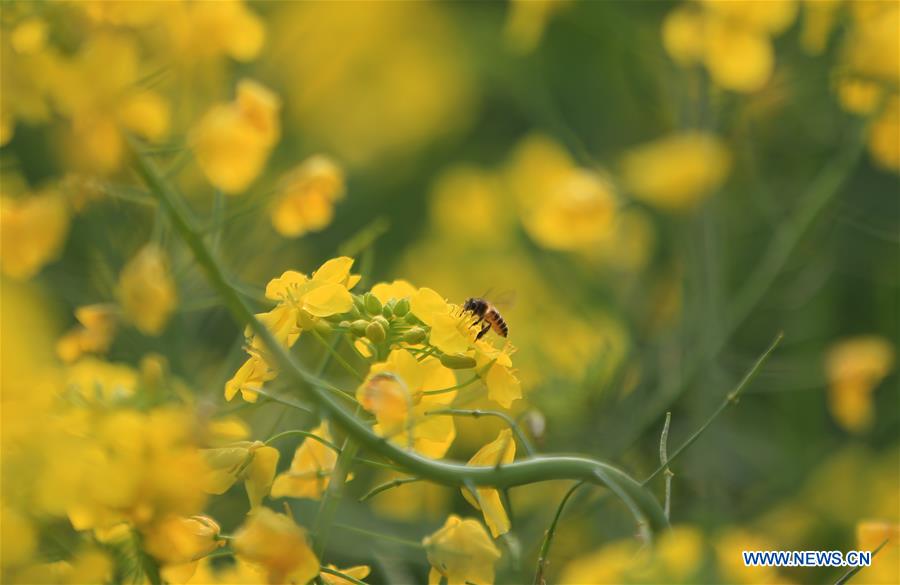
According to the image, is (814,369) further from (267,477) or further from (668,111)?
(267,477)

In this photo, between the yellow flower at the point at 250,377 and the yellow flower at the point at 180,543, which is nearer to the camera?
the yellow flower at the point at 180,543

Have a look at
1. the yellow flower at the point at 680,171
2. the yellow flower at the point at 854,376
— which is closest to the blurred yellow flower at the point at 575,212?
the yellow flower at the point at 680,171

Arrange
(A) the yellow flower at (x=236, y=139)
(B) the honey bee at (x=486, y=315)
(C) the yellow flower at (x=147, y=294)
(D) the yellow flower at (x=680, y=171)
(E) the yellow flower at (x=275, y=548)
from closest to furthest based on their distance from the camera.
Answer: (E) the yellow flower at (x=275, y=548) → (C) the yellow flower at (x=147, y=294) → (B) the honey bee at (x=486, y=315) → (A) the yellow flower at (x=236, y=139) → (D) the yellow flower at (x=680, y=171)

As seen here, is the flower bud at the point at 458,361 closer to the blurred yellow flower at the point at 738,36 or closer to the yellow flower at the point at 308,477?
the yellow flower at the point at 308,477

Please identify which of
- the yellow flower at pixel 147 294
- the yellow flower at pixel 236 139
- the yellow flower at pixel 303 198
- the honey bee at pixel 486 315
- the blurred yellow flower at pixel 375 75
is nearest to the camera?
the yellow flower at pixel 147 294

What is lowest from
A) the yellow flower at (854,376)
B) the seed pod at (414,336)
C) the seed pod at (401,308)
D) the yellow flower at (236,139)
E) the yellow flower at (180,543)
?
the yellow flower at (854,376)

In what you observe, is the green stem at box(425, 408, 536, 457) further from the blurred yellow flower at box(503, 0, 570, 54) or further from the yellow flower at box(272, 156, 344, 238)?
the blurred yellow flower at box(503, 0, 570, 54)

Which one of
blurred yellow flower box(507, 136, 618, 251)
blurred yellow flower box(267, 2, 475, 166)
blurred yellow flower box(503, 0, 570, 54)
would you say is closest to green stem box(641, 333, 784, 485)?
blurred yellow flower box(507, 136, 618, 251)

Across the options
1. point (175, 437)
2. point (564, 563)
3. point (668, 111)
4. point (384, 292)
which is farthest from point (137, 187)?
point (668, 111)
